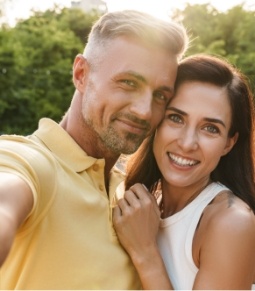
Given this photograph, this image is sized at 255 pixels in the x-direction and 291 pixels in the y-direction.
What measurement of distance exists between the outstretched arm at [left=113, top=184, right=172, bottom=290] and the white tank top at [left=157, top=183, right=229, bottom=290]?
0.06 m

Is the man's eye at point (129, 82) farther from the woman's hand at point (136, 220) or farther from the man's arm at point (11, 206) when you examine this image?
the man's arm at point (11, 206)

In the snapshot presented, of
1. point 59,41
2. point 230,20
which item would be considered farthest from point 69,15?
point 230,20

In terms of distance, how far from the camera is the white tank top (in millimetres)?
2486

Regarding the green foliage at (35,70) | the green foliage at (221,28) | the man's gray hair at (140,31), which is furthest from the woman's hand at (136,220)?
the green foliage at (221,28)

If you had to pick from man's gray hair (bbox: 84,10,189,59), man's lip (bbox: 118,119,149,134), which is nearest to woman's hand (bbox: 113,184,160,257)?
man's lip (bbox: 118,119,149,134)

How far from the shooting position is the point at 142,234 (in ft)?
8.24

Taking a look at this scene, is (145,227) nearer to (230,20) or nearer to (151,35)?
(151,35)

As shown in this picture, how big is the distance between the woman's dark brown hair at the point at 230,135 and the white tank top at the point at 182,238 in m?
0.17

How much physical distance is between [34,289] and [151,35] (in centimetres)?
107

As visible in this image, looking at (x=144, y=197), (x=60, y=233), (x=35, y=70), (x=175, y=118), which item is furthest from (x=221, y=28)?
(x=60, y=233)

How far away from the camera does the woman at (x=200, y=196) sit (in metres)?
2.37

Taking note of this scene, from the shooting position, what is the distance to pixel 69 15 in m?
18.5

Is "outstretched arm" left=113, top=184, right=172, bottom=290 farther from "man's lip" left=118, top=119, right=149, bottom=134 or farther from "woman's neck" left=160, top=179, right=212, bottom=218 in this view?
"man's lip" left=118, top=119, right=149, bottom=134

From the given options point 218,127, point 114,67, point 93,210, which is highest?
point 114,67
